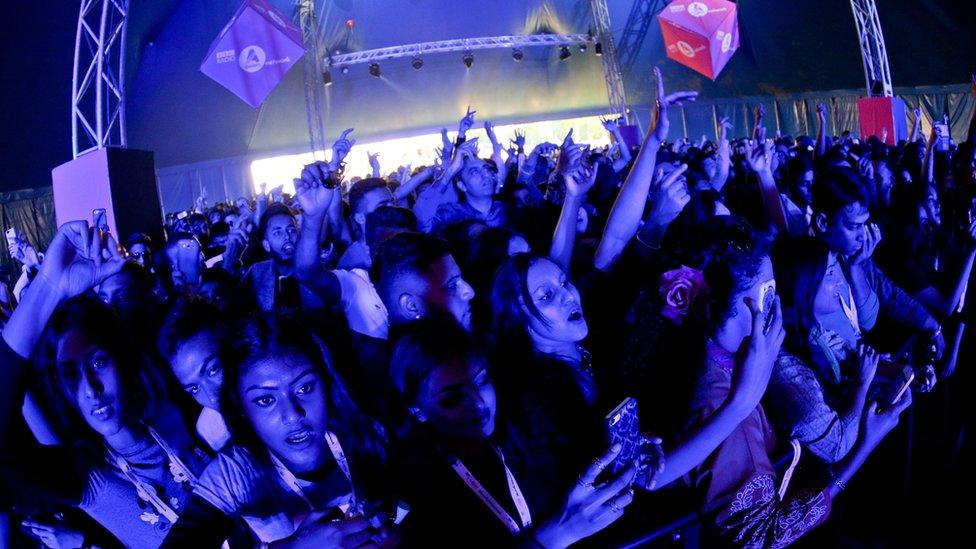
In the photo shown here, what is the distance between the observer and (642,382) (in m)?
1.99

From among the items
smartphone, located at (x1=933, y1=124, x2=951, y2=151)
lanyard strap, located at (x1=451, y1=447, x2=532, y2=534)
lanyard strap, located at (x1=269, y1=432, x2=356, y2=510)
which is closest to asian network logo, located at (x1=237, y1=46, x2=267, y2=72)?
smartphone, located at (x1=933, y1=124, x2=951, y2=151)

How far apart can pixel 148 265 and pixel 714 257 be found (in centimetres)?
412

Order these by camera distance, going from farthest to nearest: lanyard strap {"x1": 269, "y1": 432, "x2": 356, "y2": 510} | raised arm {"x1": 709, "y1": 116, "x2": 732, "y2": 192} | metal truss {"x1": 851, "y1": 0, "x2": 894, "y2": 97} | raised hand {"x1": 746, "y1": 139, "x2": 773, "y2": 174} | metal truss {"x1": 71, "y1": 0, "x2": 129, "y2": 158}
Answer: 1. metal truss {"x1": 851, "y1": 0, "x2": 894, "y2": 97}
2. metal truss {"x1": 71, "y1": 0, "x2": 129, "y2": 158}
3. raised arm {"x1": 709, "y1": 116, "x2": 732, "y2": 192}
4. raised hand {"x1": 746, "y1": 139, "x2": 773, "y2": 174}
5. lanyard strap {"x1": 269, "y1": 432, "x2": 356, "y2": 510}

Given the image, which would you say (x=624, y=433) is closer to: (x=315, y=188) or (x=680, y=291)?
(x=680, y=291)

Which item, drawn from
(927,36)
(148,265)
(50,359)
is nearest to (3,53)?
(148,265)

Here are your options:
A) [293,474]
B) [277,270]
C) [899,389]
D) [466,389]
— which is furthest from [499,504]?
[277,270]

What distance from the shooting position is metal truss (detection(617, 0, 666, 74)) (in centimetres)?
1900

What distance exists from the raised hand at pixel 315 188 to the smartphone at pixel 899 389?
2062 millimetres

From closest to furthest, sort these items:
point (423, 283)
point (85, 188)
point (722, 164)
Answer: point (423, 283) < point (722, 164) < point (85, 188)

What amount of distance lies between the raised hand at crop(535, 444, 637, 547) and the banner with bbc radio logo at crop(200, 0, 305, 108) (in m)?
8.84

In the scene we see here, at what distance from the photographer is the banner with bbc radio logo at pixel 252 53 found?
29.3 ft

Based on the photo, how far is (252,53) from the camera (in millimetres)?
9109

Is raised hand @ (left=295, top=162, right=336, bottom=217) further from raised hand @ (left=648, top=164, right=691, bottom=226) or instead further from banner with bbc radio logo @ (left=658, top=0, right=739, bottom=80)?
banner with bbc radio logo @ (left=658, top=0, right=739, bottom=80)

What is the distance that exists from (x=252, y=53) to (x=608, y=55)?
12.2 metres
